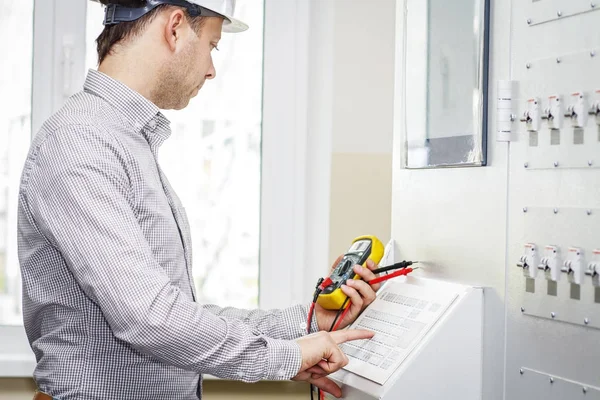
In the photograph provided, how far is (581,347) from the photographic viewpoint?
1.07 meters

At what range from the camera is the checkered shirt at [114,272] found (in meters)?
1.05

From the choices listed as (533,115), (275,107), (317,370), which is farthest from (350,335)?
(275,107)

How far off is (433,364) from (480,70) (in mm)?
514

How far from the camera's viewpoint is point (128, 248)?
3.44ft

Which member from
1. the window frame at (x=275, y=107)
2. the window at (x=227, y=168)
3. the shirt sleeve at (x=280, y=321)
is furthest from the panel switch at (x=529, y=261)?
the window at (x=227, y=168)

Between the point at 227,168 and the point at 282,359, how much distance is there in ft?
4.64

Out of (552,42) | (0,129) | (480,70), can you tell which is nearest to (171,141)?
(0,129)

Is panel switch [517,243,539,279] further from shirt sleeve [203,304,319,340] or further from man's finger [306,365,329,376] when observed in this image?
shirt sleeve [203,304,319,340]

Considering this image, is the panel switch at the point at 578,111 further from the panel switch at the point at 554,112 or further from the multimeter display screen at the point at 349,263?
the multimeter display screen at the point at 349,263

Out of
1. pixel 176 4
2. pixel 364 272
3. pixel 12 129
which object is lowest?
pixel 364 272

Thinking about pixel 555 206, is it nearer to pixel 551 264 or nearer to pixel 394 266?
pixel 551 264

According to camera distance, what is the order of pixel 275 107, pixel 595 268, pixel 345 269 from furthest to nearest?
pixel 275 107
pixel 345 269
pixel 595 268

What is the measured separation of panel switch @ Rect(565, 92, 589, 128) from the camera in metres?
1.05

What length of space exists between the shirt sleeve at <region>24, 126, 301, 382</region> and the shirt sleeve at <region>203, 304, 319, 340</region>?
39 centimetres
